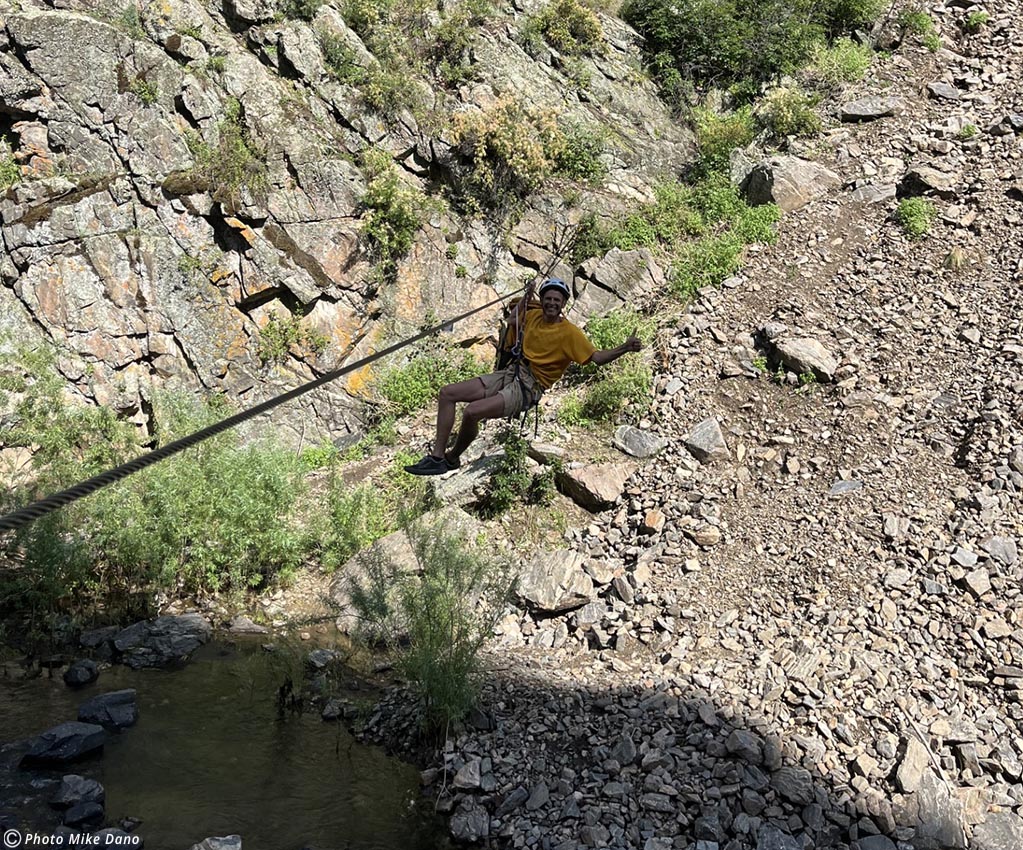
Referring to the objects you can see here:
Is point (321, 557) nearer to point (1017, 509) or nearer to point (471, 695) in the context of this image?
point (471, 695)

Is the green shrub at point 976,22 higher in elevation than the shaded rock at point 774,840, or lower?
higher

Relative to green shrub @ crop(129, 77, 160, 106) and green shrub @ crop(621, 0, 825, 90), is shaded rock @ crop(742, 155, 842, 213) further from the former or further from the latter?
green shrub @ crop(129, 77, 160, 106)

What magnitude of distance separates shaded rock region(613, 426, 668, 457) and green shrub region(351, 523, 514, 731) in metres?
3.14

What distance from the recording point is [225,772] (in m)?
6.21

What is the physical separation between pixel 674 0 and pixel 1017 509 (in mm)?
13577

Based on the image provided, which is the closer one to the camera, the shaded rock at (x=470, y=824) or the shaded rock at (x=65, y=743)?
the shaded rock at (x=470, y=824)

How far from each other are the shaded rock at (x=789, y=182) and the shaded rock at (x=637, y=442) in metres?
5.64

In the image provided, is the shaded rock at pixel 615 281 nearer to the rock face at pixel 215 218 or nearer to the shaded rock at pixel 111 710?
the rock face at pixel 215 218

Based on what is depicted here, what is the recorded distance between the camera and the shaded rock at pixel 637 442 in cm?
1027

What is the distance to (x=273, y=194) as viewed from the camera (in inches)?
480

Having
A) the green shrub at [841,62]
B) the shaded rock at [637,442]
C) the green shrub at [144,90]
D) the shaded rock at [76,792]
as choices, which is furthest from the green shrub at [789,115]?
the shaded rock at [76,792]

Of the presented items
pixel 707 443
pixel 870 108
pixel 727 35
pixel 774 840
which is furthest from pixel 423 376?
pixel 727 35

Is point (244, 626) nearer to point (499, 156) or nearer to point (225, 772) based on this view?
point (225, 772)

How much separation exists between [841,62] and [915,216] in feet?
17.9
